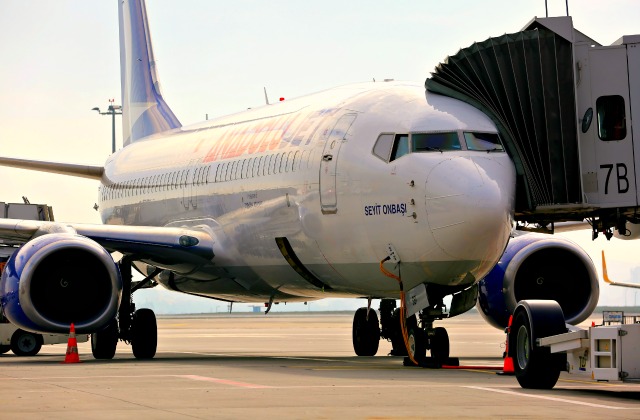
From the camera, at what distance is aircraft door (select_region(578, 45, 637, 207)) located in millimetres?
16500

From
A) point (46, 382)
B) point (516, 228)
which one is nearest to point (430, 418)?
point (46, 382)

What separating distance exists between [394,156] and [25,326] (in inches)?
248

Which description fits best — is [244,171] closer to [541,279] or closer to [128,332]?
[128,332]

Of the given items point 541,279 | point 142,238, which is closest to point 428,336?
point 541,279

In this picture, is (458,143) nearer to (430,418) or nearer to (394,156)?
(394,156)

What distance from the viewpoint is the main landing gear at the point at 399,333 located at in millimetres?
17531

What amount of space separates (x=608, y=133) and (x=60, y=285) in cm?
875

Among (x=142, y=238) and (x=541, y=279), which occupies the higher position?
(x=142, y=238)

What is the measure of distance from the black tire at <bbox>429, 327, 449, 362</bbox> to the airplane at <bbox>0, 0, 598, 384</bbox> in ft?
0.06

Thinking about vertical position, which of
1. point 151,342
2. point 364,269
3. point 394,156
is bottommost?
point 151,342

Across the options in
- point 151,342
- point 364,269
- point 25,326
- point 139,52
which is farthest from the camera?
point 139,52

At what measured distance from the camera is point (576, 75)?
16.8 meters

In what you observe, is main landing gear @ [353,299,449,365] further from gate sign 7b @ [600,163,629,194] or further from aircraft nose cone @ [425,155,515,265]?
gate sign 7b @ [600,163,629,194]

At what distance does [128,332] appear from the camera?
23.2 meters
